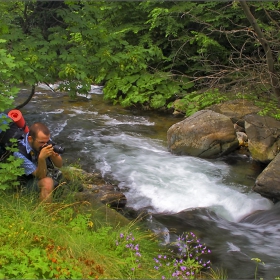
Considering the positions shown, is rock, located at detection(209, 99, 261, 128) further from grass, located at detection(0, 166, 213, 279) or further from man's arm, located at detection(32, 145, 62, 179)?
man's arm, located at detection(32, 145, 62, 179)

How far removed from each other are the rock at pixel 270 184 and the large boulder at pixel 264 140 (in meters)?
1.37

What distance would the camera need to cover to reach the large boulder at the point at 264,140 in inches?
331

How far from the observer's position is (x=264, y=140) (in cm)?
853

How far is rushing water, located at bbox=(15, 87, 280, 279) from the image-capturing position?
18.2ft

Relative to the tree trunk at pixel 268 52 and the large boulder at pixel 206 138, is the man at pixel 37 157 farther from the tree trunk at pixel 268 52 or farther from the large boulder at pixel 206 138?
the large boulder at pixel 206 138

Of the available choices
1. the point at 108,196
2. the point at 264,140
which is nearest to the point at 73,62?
the point at 108,196

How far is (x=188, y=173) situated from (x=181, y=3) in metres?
7.91

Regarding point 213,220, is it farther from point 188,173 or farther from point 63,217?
point 63,217

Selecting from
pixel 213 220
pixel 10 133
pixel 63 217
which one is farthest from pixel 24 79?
pixel 213 220

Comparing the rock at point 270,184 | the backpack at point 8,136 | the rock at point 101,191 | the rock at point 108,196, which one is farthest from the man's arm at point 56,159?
the rock at point 270,184

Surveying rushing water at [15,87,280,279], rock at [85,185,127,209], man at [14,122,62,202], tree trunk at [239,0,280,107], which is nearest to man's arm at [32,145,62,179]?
man at [14,122,62,202]

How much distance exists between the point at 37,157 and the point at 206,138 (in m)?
5.54

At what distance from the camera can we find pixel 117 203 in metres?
6.44

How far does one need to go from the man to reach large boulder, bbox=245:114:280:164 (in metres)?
5.32
